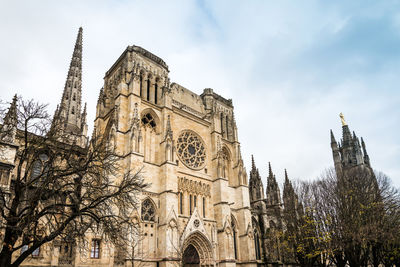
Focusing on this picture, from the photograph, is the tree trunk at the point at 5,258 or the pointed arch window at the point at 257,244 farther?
the pointed arch window at the point at 257,244

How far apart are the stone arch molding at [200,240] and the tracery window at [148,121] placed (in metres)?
8.14

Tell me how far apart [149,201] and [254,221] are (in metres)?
13.4

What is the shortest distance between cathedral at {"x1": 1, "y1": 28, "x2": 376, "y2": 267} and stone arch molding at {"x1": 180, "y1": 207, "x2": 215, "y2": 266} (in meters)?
0.08

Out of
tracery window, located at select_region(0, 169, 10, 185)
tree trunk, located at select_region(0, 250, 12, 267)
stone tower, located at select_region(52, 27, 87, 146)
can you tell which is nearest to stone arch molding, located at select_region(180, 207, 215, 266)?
tracery window, located at select_region(0, 169, 10, 185)

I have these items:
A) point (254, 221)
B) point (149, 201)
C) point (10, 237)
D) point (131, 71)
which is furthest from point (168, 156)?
point (10, 237)

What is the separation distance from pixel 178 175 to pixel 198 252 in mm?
6484

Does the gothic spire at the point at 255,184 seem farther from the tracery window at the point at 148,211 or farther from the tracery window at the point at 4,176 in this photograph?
the tracery window at the point at 4,176

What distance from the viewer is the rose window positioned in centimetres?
2705

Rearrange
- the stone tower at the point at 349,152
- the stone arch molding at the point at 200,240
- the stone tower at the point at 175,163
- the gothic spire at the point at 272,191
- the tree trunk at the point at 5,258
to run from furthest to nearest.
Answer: the stone tower at the point at 349,152 < the gothic spire at the point at 272,191 < the stone arch molding at the point at 200,240 < the stone tower at the point at 175,163 < the tree trunk at the point at 5,258

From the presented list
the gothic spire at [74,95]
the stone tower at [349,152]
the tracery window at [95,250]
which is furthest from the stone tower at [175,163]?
the stone tower at [349,152]

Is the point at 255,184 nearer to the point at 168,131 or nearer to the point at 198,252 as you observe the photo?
the point at 198,252

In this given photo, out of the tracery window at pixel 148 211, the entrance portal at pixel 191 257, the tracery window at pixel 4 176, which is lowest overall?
the entrance portal at pixel 191 257

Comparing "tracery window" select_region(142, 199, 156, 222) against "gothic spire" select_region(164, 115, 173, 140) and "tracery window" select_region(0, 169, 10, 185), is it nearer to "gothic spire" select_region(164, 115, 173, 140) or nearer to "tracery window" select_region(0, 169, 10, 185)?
"gothic spire" select_region(164, 115, 173, 140)

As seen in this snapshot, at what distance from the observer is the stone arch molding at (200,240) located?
23.5 m
